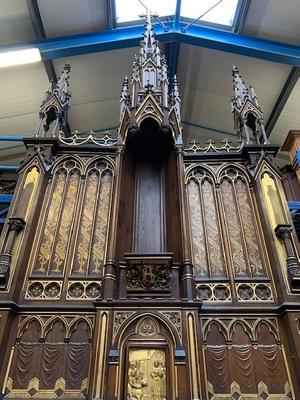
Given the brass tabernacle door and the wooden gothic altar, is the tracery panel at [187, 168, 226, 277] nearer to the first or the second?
the wooden gothic altar

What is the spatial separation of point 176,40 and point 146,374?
984 centimetres

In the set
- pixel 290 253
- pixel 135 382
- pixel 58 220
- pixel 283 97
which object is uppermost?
pixel 283 97

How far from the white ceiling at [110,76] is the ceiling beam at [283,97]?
13 centimetres

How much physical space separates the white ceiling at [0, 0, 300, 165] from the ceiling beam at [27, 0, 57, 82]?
4.7 inches

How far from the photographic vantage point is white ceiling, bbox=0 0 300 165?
9477 mm

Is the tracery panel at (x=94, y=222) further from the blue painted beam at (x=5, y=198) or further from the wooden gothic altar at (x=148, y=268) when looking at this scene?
the blue painted beam at (x=5, y=198)

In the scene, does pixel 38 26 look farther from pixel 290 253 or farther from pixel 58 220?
pixel 290 253

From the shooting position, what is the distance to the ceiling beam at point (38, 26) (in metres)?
9.03

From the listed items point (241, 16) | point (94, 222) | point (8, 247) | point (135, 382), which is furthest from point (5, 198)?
point (241, 16)

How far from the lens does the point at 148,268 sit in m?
5.49

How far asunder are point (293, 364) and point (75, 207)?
4.49m

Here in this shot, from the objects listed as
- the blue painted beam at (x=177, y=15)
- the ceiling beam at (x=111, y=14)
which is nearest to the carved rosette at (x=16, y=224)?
the ceiling beam at (x=111, y=14)

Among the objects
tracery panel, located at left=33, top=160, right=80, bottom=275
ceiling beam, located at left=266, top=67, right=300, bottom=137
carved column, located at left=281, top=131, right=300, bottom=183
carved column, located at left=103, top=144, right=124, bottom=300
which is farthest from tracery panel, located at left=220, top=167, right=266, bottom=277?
ceiling beam, located at left=266, top=67, right=300, bottom=137

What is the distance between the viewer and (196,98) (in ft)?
42.2
